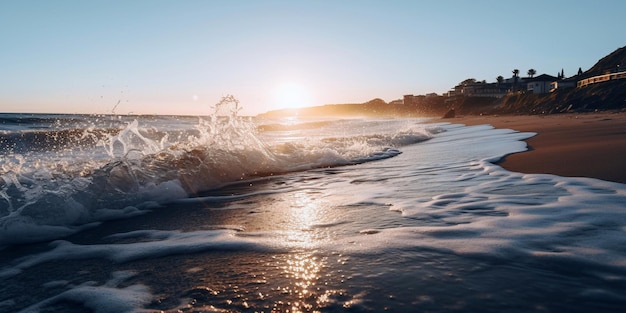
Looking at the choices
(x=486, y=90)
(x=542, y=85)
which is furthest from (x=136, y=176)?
(x=486, y=90)

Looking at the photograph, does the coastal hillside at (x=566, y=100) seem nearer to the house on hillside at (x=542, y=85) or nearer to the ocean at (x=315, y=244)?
the house on hillside at (x=542, y=85)

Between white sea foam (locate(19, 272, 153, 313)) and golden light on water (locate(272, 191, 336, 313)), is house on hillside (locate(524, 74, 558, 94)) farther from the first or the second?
white sea foam (locate(19, 272, 153, 313))

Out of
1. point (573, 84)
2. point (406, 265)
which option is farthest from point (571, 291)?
point (573, 84)

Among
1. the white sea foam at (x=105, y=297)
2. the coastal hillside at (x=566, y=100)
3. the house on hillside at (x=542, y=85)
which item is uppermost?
the house on hillside at (x=542, y=85)

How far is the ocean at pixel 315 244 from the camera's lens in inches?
81.2

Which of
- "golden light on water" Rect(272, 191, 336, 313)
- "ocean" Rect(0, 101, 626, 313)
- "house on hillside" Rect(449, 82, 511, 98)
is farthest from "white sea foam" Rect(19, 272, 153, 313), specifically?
"house on hillside" Rect(449, 82, 511, 98)

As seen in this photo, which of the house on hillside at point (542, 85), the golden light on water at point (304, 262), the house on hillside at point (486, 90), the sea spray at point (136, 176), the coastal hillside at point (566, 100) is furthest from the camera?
the house on hillside at point (486, 90)

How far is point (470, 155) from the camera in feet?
25.1

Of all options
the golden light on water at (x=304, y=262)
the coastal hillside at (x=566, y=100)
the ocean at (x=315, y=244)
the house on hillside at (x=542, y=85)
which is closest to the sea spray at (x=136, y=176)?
the ocean at (x=315, y=244)

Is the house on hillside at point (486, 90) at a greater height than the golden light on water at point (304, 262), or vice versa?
the house on hillside at point (486, 90)

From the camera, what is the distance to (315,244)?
9.71 ft

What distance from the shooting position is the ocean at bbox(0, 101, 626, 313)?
206cm

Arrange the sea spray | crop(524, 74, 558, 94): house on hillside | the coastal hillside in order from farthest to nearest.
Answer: crop(524, 74, 558, 94): house on hillside
the coastal hillside
the sea spray

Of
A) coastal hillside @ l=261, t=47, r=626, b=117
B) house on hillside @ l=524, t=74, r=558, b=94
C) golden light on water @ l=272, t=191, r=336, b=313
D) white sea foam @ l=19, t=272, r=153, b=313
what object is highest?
house on hillside @ l=524, t=74, r=558, b=94
